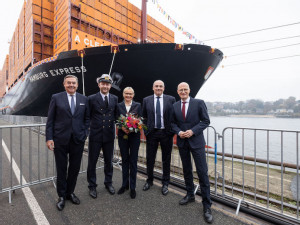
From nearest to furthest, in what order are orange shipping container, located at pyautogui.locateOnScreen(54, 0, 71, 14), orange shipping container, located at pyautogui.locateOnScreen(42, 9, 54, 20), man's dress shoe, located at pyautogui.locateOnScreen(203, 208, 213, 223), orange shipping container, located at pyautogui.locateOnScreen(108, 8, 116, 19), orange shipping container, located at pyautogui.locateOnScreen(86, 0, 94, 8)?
man's dress shoe, located at pyautogui.locateOnScreen(203, 208, 213, 223)
orange shipping container, located at pyautogui.locateOnScreen(54, 0, 71, 14)
orange shipping container, located at pyautogui.locateOnScreen(86, 0, 94, 8)
orange shipping container, located at pyautogui.locateOnScreen(108, 8, 116, 19)
orange shipping container, located at pyautogui.locateOnScreen(42, 9, 54, 20)

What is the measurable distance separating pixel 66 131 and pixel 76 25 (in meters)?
10.1

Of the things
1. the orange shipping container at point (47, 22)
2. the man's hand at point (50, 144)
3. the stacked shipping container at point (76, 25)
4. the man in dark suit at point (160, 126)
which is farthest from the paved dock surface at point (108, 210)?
the orange shipping container at point (47, 22)

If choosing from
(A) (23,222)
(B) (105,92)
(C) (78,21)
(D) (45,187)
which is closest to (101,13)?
(C) (78,21)

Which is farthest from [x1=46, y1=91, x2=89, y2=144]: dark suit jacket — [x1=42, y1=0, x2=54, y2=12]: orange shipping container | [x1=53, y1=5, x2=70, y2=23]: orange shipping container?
[x1=42, y1=0, x2=54, y2=12]: orange shipping container

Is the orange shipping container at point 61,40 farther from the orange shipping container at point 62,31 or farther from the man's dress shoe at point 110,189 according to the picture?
the man's dress shoe at point 110,189

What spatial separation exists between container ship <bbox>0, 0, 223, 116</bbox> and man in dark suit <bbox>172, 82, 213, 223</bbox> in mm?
5136

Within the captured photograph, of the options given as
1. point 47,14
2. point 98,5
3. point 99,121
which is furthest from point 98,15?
point 99,121

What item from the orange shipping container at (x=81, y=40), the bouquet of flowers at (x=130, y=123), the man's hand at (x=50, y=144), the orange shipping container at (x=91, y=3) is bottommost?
the man's hand at (x=50, y=144)

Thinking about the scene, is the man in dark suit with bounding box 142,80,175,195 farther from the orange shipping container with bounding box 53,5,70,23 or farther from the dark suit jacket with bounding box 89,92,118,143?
the orange shipping container with bounding box 53,5,70,23

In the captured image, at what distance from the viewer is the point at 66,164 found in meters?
2.88

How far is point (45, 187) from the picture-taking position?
138 inches

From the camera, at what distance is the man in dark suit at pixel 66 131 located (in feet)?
8.97

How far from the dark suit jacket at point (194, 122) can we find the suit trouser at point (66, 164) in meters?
1.68

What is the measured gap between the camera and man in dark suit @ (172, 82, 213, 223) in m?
2.71
